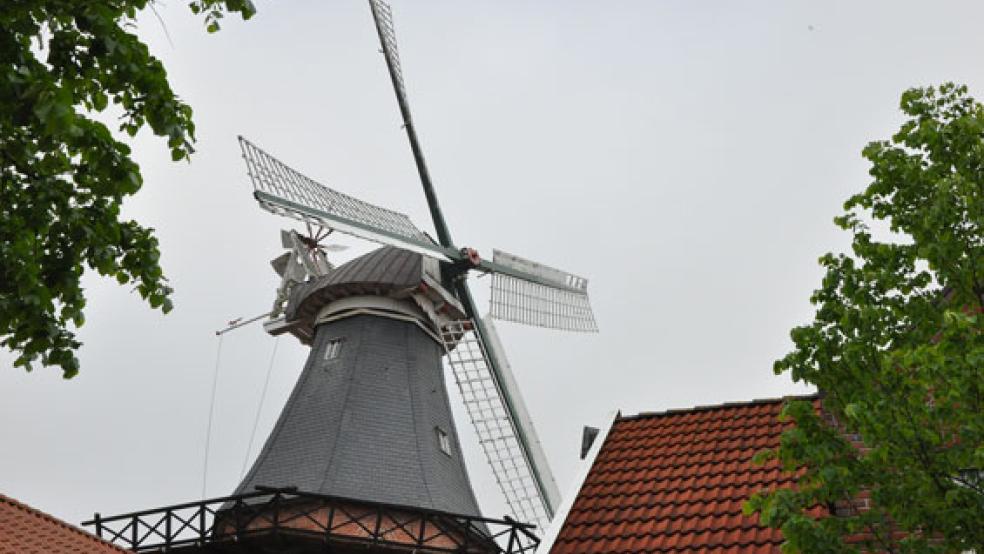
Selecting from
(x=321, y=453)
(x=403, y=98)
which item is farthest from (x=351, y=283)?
(x=403, y=98)

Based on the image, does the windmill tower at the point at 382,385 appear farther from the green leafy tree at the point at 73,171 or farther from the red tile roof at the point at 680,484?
the green leafy tree at the point at 73,171

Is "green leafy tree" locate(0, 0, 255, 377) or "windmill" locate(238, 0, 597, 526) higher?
"windmill" locate(238, 0, 597, 526)

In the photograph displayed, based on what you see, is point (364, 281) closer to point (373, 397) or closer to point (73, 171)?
point (373, 397)

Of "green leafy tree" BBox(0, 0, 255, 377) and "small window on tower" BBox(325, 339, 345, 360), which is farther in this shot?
"small window on tower" BBox(325, 339, 345, 360)

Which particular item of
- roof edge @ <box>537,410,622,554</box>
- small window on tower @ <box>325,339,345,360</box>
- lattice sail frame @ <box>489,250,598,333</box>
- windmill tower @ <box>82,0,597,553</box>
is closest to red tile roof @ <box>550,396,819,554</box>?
roof edge @ <box>537,410,622,554</box>

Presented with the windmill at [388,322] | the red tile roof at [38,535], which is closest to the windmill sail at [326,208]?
the windmill at [388,322]

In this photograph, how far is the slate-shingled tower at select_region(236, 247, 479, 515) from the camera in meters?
16.4

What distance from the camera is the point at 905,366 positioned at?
18.7ft

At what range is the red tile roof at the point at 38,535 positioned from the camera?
12.3 m

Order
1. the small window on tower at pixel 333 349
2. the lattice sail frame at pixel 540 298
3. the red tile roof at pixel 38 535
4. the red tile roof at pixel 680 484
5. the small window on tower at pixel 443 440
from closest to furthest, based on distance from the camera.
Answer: the red tile roof at pixel 680 484 → the red tile roof at pixel 38 535 → the small window on tower at pixel 443 440 → the small window on tower at pixel 333 349 → the lattice sail frame at pixel 540 298

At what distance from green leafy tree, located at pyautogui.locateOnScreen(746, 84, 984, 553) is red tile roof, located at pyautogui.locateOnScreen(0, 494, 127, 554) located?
31.1 feet

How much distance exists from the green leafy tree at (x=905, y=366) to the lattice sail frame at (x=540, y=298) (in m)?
14.9

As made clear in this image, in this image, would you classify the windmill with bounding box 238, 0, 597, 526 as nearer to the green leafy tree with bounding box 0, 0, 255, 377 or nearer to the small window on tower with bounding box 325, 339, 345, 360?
the small window on tower with bounding box 325, 339, 345, 360

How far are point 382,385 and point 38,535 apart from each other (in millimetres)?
6360
